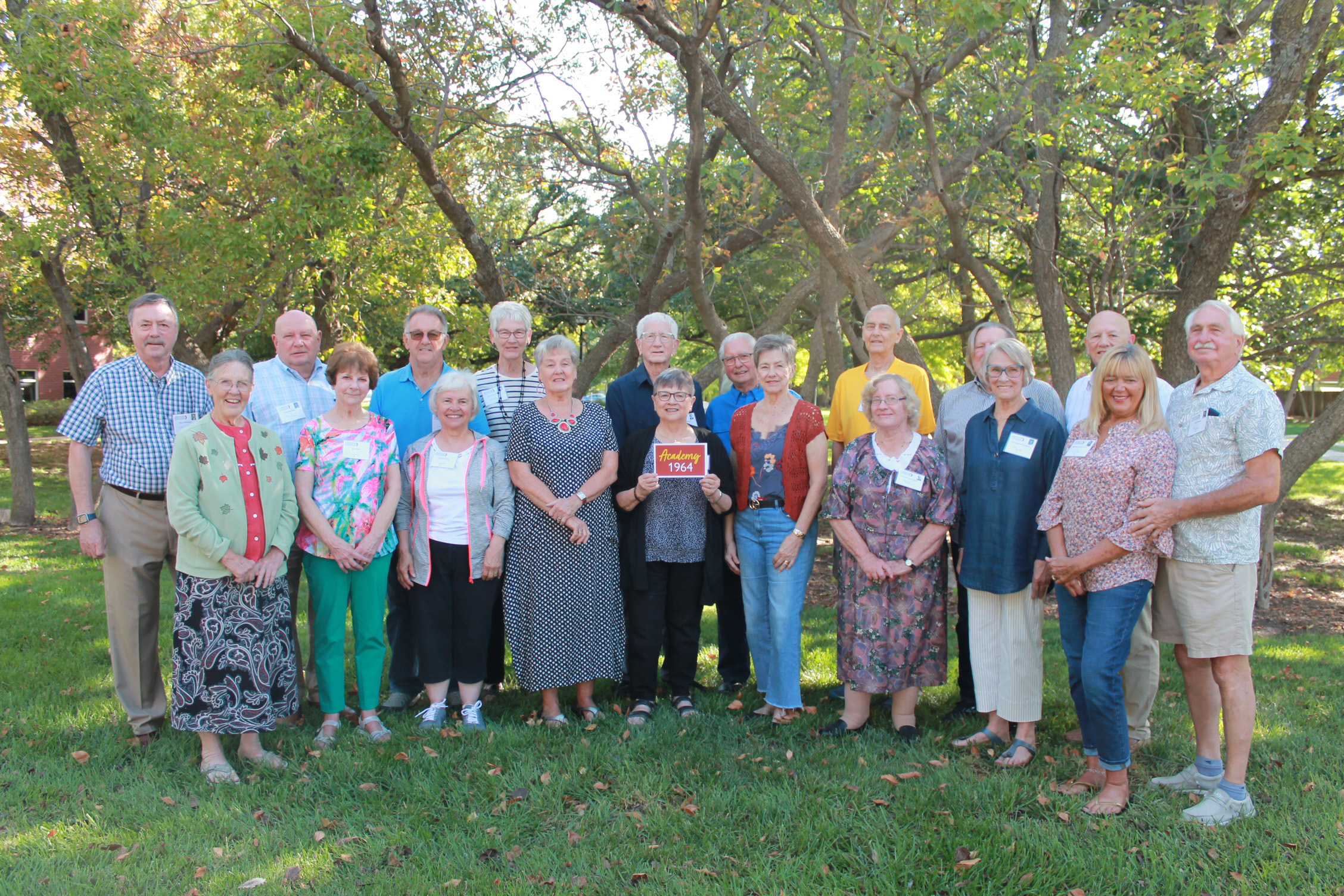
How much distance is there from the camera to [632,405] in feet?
18.4

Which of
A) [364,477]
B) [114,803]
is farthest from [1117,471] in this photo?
[114,803]

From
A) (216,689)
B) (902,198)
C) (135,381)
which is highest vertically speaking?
(902,198)

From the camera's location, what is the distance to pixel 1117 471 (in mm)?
3908

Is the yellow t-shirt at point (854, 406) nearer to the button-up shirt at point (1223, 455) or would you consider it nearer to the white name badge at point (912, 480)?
the white name badge at point (912, 480)

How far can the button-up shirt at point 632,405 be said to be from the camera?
5.59 metres

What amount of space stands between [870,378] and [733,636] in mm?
1922

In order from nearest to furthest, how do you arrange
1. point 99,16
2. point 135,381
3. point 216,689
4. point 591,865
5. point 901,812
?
point 591,865
point 901,812
point 216,689
point 135,381
point 99,16

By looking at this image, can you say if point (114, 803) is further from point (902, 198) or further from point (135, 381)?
point (902, 198)

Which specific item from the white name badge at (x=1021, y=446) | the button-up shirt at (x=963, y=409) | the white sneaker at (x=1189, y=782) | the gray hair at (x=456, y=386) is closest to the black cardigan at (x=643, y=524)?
the gray hair at (x=456, y=386)

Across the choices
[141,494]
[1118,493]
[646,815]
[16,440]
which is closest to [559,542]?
[646,815]

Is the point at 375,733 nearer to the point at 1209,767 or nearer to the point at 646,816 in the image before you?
the point at 646,816

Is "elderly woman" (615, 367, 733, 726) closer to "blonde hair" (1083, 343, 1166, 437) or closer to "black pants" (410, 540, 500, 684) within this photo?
"black pants" (410, 540, 500, 684)

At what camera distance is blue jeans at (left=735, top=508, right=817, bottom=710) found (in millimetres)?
5039

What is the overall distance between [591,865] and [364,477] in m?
2.45
